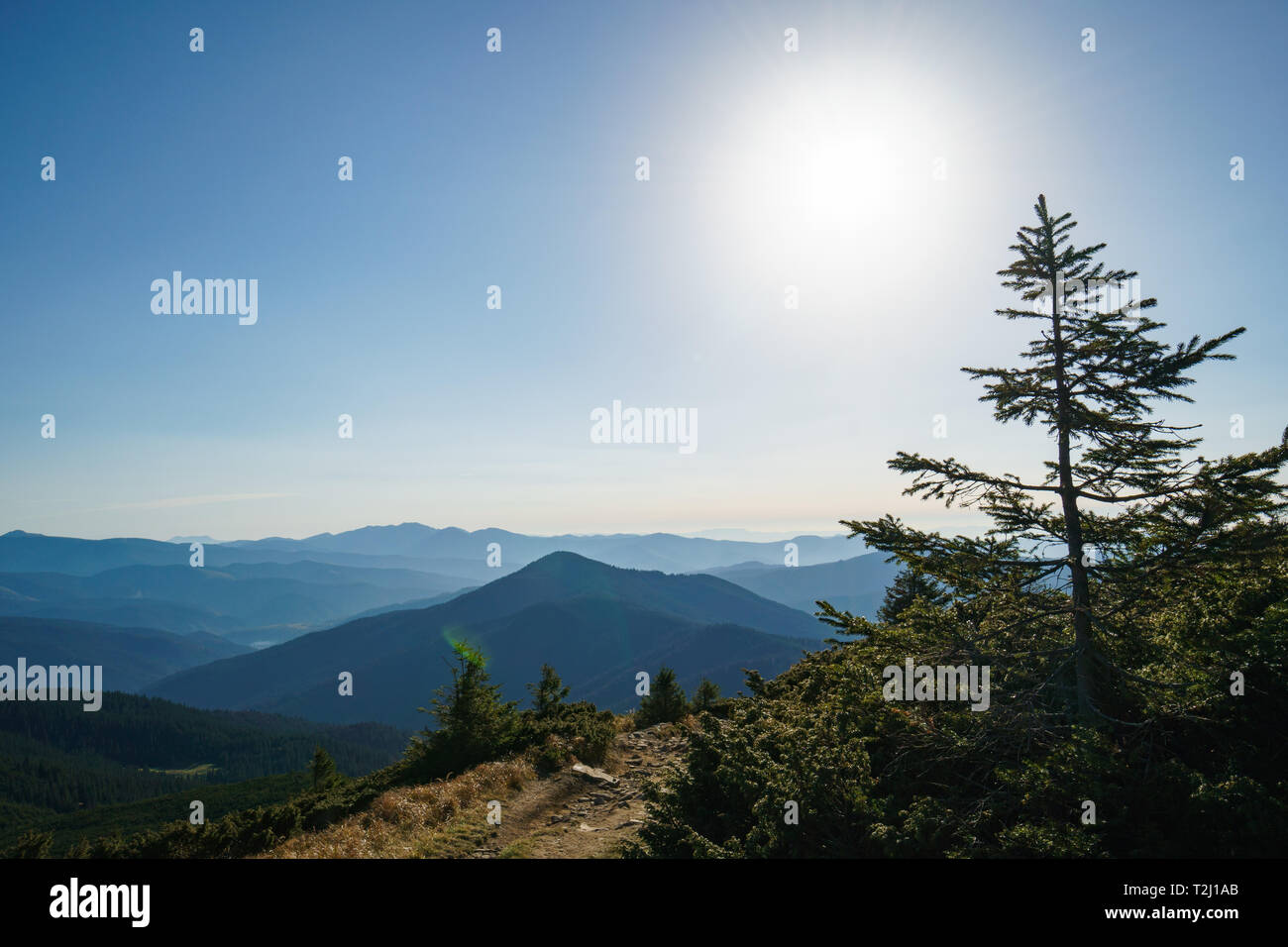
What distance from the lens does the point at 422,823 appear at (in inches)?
468

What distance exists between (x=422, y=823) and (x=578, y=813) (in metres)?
3.63

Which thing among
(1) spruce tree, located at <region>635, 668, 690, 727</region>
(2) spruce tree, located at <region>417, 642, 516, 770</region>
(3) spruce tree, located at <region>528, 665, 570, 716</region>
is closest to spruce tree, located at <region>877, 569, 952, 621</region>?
(1) spruce tree, located at <region>635, 668, 690, 727</region>

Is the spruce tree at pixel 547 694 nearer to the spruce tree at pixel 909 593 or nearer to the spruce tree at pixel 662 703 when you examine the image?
the spruce tree at pixel 662 703

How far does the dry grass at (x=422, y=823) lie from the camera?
1028cm

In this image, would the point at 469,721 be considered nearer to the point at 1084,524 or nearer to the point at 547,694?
the point at 547,694

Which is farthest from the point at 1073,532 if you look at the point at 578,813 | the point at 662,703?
the point at 662,703

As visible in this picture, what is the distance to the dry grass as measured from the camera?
10281 mm

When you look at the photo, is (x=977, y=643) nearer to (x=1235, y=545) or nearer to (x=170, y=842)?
(x=1235, y=545)

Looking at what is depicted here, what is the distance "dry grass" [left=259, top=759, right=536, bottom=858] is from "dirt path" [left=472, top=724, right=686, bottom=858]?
540 millimetres

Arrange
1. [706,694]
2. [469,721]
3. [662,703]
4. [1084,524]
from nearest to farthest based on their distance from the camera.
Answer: [1084,524] < [469,721] < [662,703] < [706,694]

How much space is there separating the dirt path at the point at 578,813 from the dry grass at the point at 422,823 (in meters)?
0.54

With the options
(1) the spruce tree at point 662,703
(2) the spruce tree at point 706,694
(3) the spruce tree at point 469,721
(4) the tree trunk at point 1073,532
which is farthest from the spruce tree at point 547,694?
(4) the tree trunk at point 1073,532

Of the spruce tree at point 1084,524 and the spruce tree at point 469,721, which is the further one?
the spruce tree at point 469,721

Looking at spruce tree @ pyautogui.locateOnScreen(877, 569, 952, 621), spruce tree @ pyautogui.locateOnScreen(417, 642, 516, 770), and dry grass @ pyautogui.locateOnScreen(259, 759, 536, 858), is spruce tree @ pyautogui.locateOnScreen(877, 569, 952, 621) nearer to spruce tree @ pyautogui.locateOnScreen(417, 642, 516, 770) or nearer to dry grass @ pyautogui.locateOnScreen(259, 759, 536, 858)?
dry grass @ pyautogui.locateOnScreen(259, 759, 536, 858)
